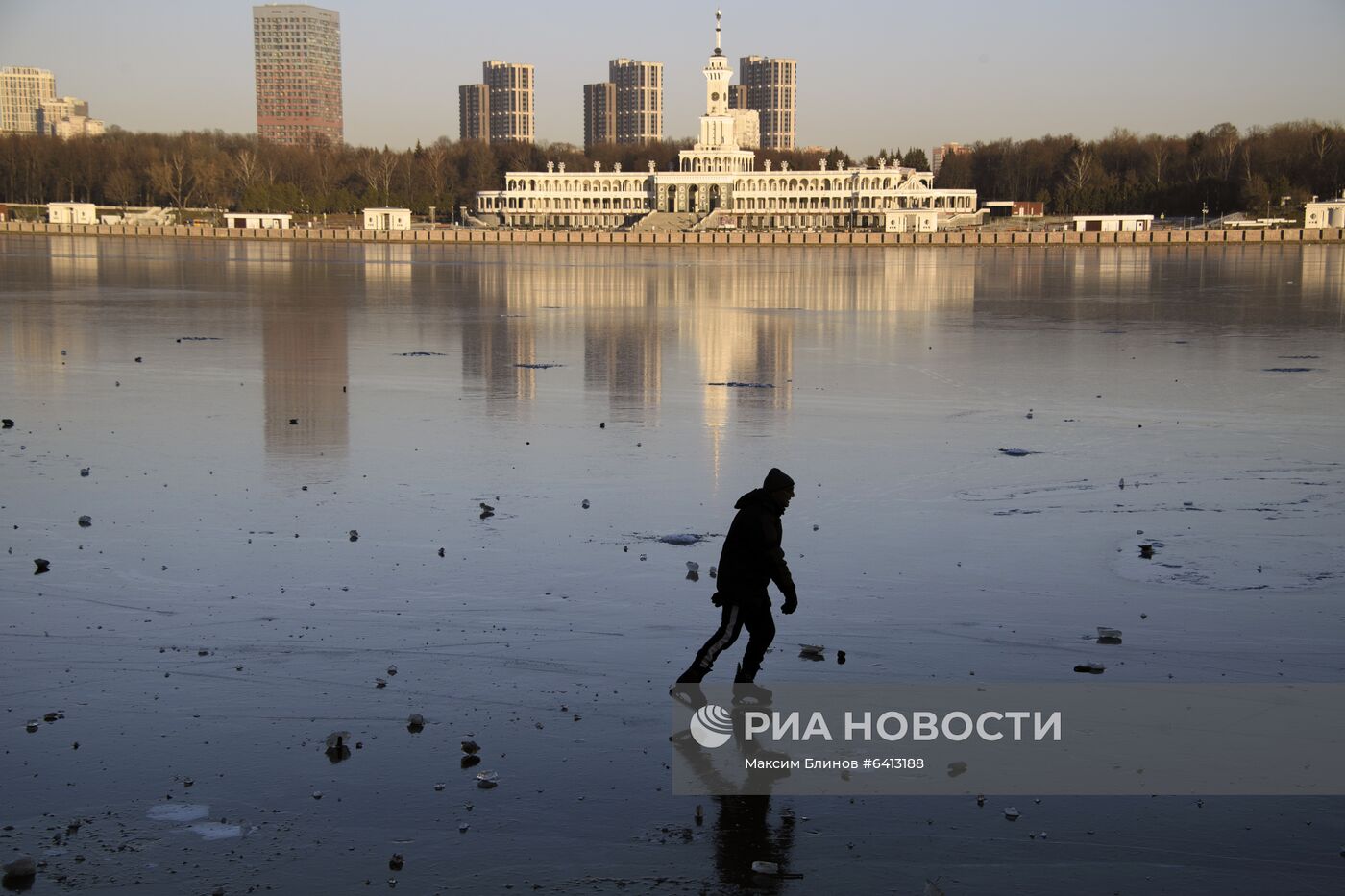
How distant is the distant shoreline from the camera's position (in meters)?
130

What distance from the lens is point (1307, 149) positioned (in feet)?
523

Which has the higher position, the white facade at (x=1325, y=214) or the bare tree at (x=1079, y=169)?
the bare tree at (x=1079, y=169)

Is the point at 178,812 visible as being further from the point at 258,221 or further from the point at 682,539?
the point at 258,221

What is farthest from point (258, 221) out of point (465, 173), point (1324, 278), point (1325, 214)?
point (1324, 278)

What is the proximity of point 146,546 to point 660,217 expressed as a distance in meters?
152

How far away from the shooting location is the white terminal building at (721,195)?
558 ft

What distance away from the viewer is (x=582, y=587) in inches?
406

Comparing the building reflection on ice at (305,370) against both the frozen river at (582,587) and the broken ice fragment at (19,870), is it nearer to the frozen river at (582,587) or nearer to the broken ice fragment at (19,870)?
the frozen river at (582,587)

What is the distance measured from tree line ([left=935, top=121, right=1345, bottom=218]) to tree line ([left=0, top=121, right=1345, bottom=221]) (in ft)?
0.49

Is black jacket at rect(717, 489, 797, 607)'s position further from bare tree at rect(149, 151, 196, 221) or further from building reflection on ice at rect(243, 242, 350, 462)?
bare tree at rect(149, 151, 196, 221)

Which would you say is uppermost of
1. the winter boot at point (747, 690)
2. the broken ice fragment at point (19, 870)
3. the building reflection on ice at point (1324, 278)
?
the building reflection on ice at point (1324, 278)

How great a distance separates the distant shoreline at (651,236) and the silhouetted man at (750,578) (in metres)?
126

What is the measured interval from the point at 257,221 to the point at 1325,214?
102318 millimetres

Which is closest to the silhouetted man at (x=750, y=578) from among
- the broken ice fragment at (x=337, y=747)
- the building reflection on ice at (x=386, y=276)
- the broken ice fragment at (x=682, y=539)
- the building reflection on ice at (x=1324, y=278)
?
the broken ice fragment at (x=337, y=747)
